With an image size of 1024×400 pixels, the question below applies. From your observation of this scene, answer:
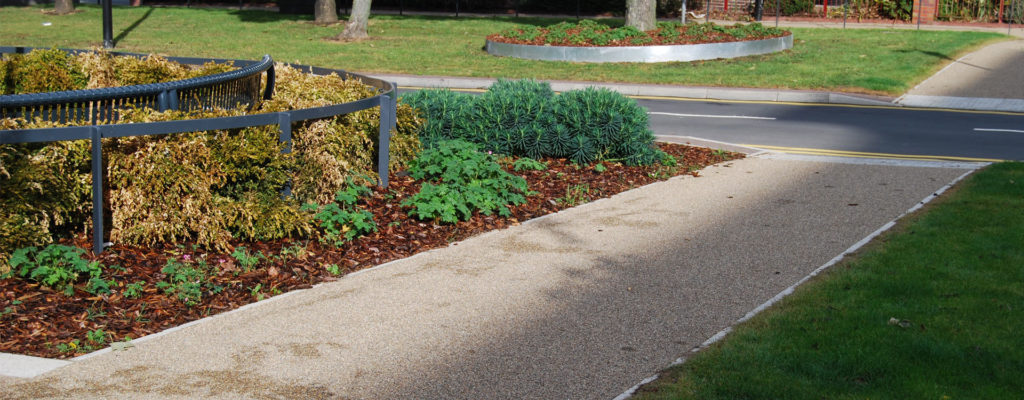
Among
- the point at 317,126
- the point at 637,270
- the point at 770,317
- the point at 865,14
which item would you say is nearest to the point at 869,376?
the point at 770,317

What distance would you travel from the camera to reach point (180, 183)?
6.91m

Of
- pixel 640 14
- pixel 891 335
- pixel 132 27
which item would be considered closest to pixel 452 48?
pixel 640 14

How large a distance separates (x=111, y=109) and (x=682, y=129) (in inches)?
323

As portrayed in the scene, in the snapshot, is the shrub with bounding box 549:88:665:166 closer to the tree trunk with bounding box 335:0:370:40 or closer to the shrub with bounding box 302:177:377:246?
the shrub with bounding box 302:177:377:246

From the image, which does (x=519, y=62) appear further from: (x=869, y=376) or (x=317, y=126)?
(x=869, y=376)

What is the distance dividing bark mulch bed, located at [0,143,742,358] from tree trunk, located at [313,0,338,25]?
22.8 meters

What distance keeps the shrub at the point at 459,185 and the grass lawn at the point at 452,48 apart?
10425 mm

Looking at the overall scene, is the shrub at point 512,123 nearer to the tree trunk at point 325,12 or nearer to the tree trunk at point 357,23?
the tree trunk at point 357,23

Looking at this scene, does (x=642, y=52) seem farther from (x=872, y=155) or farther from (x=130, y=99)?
(x=130, y=99)

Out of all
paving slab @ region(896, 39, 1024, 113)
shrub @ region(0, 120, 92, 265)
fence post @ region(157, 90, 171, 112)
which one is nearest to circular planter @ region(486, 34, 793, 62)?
paving slab @ region(896, 39, 1024, 113)

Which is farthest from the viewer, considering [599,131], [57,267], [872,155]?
[872,155]

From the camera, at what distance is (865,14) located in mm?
34531

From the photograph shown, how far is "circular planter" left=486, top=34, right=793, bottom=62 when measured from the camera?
21.6m

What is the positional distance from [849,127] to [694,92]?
421cm
